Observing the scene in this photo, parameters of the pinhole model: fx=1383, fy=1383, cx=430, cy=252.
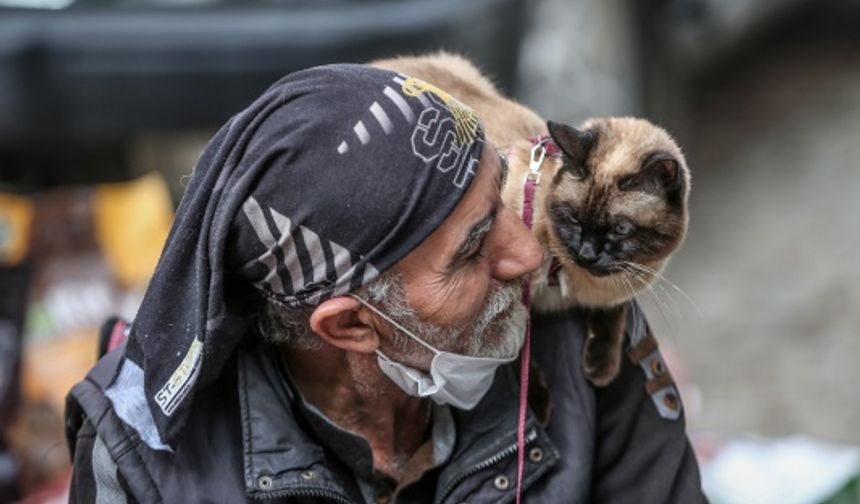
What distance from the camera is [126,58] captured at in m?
4.73

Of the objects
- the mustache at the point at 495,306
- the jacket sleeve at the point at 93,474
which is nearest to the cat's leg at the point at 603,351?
the mustache at the point at 495,306

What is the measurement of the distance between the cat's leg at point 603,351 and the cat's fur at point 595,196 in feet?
0.24

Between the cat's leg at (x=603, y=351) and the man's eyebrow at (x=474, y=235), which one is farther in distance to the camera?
the cat's leg at (x=603, y=351)

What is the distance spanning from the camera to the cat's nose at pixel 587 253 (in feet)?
8.33

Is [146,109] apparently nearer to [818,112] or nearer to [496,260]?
[496,260]

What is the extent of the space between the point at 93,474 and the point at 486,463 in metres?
0.62

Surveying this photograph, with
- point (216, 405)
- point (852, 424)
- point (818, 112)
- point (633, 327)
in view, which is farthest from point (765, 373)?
point (216, 405)

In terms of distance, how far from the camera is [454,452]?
2.28m

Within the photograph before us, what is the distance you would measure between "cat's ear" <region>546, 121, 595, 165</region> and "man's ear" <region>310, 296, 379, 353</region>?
1.69ft

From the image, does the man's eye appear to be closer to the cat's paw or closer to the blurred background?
the cat's paw

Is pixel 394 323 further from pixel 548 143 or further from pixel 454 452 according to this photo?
pixel 548 143

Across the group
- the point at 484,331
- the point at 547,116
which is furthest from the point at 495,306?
the point at 547,116

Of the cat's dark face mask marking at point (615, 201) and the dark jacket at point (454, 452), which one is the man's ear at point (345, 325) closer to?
the dark jacket at point (454, 452)

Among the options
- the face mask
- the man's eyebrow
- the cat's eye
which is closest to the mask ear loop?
the face mask
